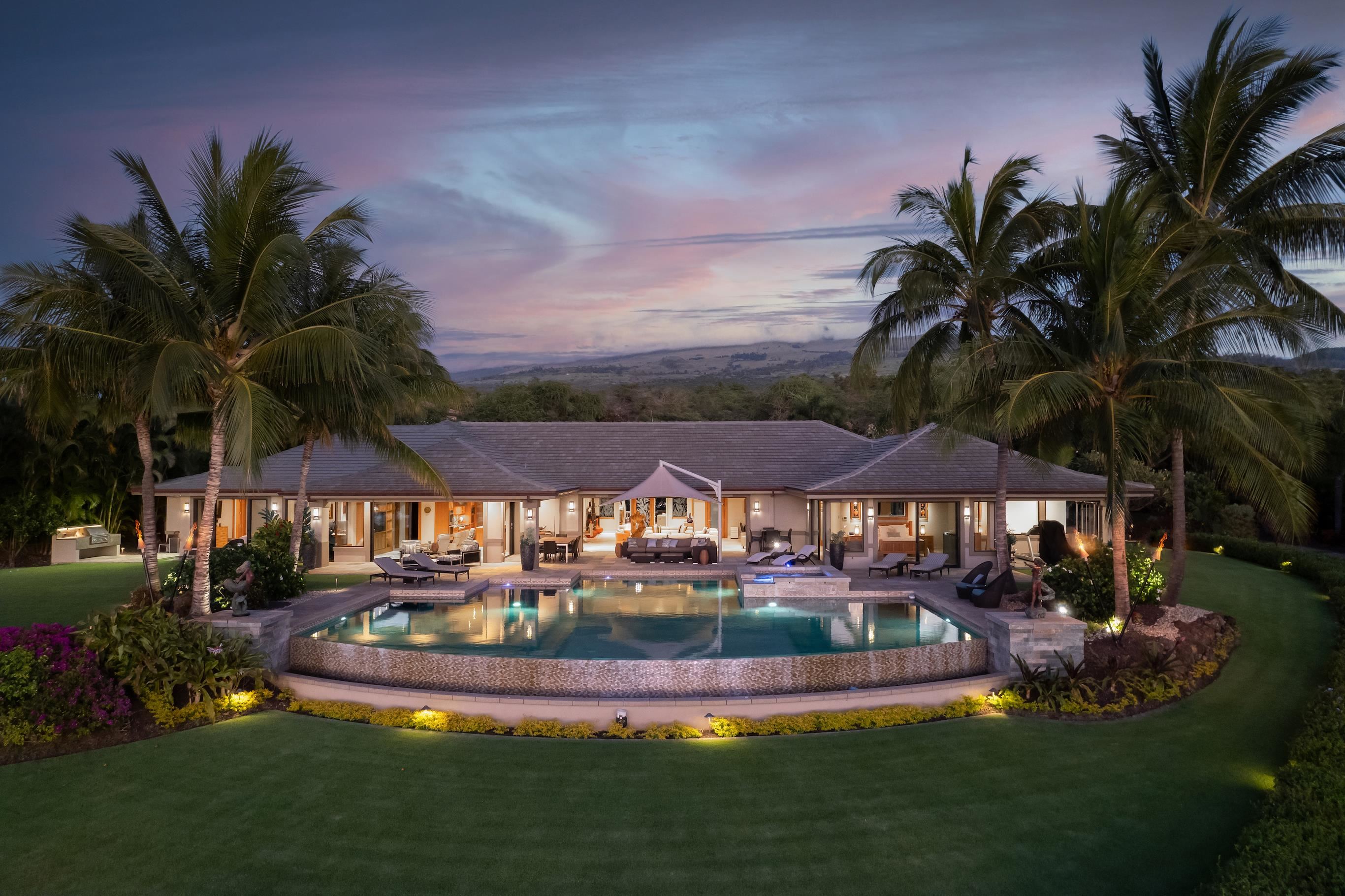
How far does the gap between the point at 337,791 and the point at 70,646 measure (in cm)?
440

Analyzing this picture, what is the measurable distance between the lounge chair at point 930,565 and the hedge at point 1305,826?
30.2ft

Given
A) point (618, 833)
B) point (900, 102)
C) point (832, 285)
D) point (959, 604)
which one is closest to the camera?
point (618, 833)

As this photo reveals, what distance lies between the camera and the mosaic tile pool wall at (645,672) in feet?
32.2

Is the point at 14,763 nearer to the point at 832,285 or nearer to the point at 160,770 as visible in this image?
the point at 160,770

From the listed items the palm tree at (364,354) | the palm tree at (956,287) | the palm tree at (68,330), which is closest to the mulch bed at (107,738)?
the palm tree at (68,330)

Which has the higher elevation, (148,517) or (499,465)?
(499,465)

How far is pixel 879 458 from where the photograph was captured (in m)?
21.1

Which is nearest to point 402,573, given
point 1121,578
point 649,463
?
point 649,463

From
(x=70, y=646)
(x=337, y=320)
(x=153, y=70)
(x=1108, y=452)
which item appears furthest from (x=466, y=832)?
(x=153, y=70)

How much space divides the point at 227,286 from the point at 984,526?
1922 centimetres

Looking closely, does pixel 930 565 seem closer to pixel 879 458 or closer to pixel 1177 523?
pixel 879 458

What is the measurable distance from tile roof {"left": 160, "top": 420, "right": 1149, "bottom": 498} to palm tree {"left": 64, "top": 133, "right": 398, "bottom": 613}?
5.38m

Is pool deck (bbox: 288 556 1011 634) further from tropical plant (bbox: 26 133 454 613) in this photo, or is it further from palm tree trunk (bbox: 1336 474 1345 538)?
palm tree trunk (bbox: 1336 474 1345 538)

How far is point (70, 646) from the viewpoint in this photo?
347 inches
